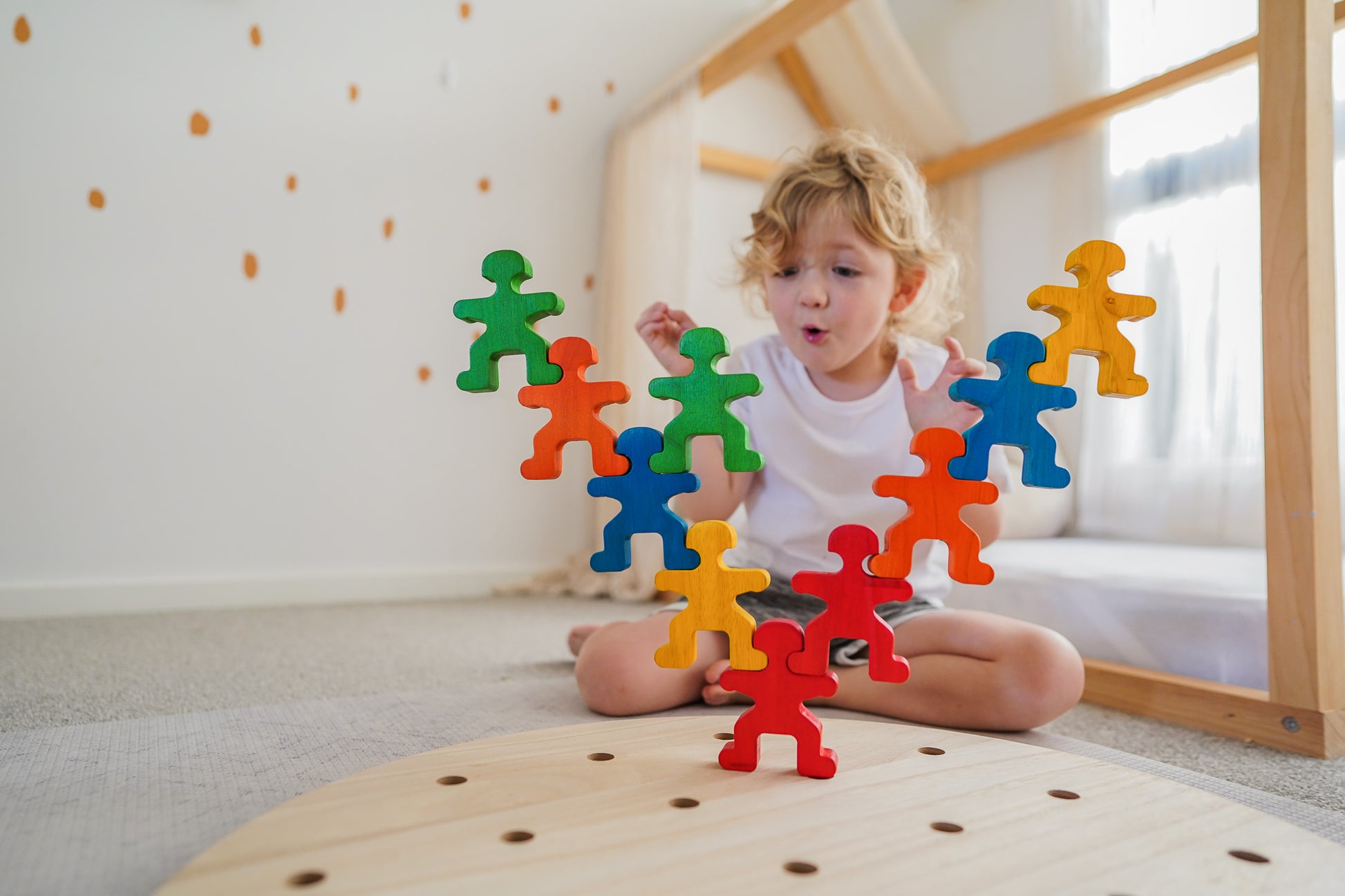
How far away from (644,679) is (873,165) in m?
0.66

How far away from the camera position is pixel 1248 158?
1.58 m

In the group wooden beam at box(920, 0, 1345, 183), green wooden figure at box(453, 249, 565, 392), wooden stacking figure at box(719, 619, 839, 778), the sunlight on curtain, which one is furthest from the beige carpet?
wooden beam at box(920, 0, 1345, 183)

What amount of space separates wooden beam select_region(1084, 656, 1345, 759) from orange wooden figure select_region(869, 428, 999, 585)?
0.55 meters

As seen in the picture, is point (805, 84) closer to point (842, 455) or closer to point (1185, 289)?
point (1185, 289)

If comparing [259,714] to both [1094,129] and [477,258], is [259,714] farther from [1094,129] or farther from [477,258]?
[1094,129]

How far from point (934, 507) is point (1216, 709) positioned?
2.03 ft

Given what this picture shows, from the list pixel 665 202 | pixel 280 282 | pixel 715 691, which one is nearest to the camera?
pixel 715 691

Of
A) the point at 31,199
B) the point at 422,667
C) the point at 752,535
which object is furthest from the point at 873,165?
the point at 31,199

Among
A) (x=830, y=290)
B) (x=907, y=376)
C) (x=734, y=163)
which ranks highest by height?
(x=734, y=163)

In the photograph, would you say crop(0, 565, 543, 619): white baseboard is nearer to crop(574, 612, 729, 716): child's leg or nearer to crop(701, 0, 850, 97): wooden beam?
crop(574, 612, 729, 716): child's leg

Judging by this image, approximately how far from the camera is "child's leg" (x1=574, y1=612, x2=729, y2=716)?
3.17 feet

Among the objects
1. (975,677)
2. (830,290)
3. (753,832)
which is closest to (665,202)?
(830,290)

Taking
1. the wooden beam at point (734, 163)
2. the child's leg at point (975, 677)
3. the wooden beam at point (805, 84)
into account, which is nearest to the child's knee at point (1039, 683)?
the child's leg at point (975, 677)

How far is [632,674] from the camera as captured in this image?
963mm
